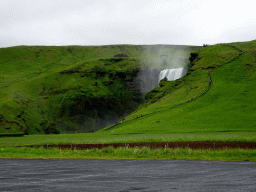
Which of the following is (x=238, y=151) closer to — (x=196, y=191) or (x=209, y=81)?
(x=196, y=191)

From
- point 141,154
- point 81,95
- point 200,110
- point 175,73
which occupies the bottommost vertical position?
point 200,110

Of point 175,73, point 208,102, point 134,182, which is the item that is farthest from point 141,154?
point 175,73

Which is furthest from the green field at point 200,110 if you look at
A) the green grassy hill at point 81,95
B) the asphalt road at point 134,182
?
the green grassy hill at point 81,95

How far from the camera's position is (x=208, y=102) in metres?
101

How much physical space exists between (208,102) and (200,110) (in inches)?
324

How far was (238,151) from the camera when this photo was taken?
32719 mm

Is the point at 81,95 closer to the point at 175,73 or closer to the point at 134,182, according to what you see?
the point at 175,73

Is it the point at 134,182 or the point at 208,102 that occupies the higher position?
the point at 134,182

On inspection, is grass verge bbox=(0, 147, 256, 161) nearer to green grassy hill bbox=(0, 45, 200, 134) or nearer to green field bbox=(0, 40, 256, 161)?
green field bbox=(0, 40, 256, 161)

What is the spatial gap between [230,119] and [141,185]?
2798 inches

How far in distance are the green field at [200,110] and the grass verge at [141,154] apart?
21.5 inches

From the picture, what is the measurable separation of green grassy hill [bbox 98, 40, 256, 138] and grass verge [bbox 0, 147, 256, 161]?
1693 cm

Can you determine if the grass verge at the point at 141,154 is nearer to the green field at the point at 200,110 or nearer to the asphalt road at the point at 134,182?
the green field at the point at 200,110

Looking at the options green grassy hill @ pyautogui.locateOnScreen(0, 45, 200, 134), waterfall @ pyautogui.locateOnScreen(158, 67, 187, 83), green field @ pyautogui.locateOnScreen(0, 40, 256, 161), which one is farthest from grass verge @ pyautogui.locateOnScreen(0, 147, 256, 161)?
waterfall @ pyautogui.locateOnScreen(158, 67, 187, 83)
